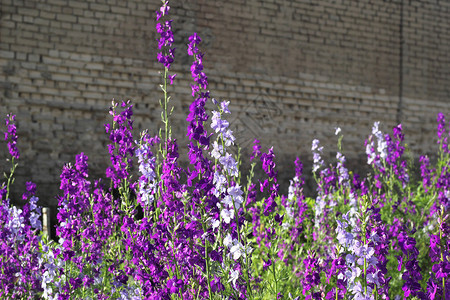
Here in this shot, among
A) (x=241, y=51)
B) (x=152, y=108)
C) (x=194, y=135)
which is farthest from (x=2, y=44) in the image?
(x=194, y=135)

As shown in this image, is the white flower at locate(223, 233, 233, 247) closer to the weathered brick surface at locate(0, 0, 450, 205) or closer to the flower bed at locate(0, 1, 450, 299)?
the flower bed at locate(0, 1, 450, 299)

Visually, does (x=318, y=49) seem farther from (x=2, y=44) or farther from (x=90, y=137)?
(x=2, y=44)

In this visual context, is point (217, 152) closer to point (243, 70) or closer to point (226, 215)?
point (226, 215)

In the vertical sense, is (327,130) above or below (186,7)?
below

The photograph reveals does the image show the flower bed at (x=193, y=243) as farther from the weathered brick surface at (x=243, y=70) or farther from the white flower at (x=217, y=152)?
the weathered brick surface at (x=243, y=70)

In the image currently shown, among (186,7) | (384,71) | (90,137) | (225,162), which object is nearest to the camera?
(225,162)

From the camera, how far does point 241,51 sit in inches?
353

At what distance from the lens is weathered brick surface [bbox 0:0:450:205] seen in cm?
743

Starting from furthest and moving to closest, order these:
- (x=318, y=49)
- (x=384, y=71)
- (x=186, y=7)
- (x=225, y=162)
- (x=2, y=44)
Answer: (x=384, y=71) → (x=318, y=49) → (x=186, y=7) → (x=2, y=44) → (x=225, y=162)

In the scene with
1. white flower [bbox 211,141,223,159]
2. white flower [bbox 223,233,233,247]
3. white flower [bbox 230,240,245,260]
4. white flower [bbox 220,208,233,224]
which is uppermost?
white flower [bbox 211,141,223,159]

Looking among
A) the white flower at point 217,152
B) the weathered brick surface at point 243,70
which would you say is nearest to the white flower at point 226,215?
the white flower at point 217,152

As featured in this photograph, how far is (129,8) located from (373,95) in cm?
443

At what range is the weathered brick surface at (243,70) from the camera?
7426 millimetres

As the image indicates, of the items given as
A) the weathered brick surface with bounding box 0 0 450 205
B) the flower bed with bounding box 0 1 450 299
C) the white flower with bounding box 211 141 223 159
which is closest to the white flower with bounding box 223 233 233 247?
the flower bed with bounding box 0 1 450 299
